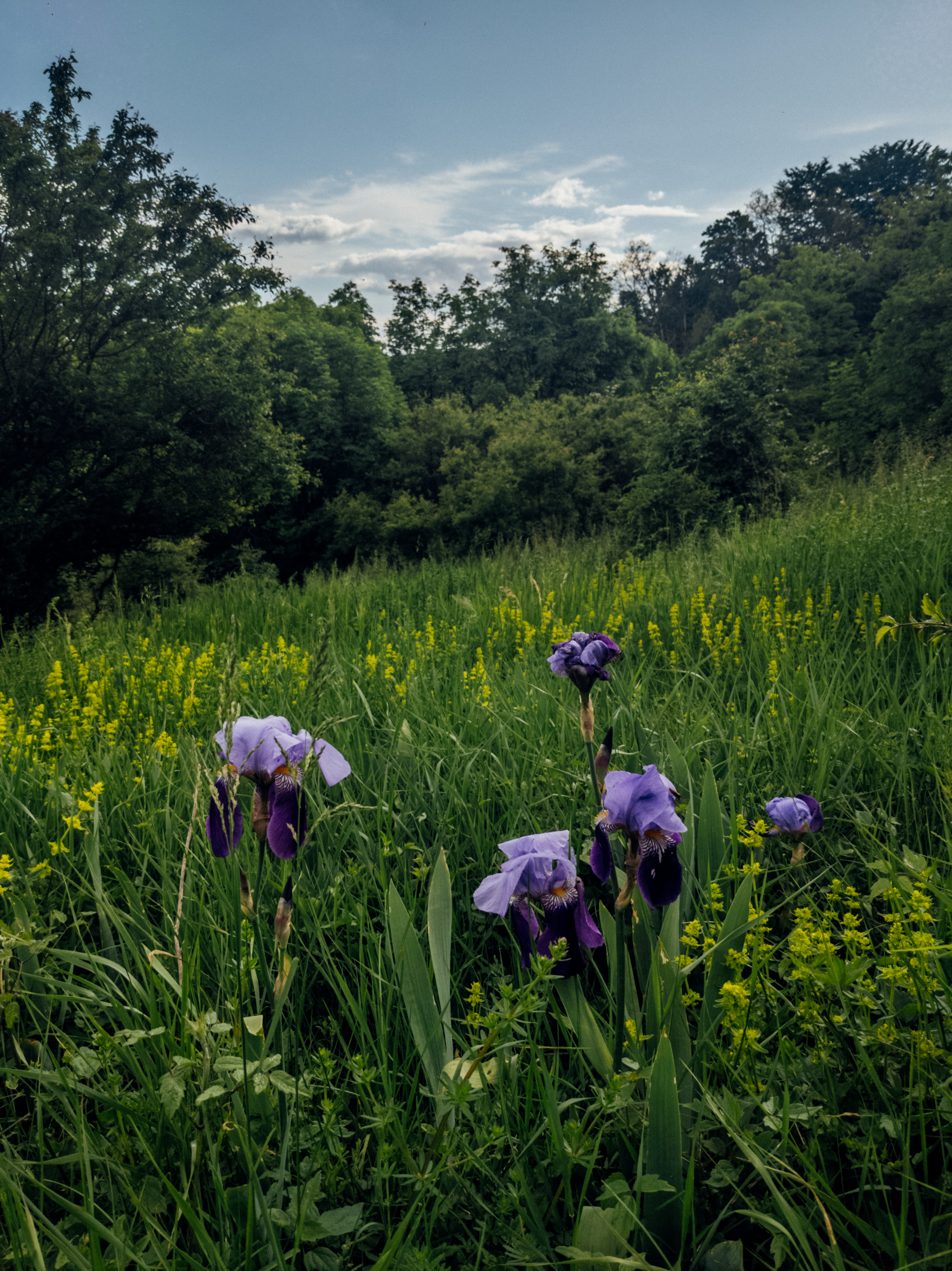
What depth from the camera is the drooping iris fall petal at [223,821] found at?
0.92 metres

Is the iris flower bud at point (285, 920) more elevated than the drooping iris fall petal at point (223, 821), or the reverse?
the drooping iris fall petal at point (223, 821)

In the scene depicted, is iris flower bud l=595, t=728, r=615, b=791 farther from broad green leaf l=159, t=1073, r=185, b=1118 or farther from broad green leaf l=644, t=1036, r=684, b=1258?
broad green leaf l=159, t=1073, r=185, b=1118

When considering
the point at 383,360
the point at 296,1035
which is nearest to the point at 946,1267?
the point at 296,1035

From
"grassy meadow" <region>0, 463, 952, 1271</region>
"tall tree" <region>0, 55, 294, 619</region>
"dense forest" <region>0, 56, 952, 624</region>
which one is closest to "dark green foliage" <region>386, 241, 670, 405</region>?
"dense forest" <region>0, 56, 952, 624</region>

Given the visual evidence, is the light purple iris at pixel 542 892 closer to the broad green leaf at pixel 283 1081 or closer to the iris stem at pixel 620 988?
the iris stem at pixel 620 988

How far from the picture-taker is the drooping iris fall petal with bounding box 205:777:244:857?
36.3 inches

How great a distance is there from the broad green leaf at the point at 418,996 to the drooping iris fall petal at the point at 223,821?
289 mm

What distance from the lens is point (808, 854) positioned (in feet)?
5.42

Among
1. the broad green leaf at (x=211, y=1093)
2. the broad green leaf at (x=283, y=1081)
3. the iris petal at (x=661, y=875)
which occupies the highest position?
the iris petal at (x=661, y=875)

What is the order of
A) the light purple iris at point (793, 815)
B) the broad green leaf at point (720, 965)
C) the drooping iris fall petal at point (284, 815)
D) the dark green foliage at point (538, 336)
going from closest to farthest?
the drooping iris fall petal at point (284, 815)
the broad green leaf at point (720, 965)
the light purple iris at point (793, 815)
the dark green foliage at point (538, 336)

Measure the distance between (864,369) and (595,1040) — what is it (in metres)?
24.0

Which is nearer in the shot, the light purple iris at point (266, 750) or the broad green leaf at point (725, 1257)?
the broad green leaf at point (725, 1257)

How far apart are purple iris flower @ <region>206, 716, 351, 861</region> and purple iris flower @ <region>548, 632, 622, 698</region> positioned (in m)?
0.47

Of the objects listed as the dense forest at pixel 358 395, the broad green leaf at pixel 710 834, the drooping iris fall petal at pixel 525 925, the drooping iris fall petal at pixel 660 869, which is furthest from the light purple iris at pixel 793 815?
the dense forest at pixel 358 395
